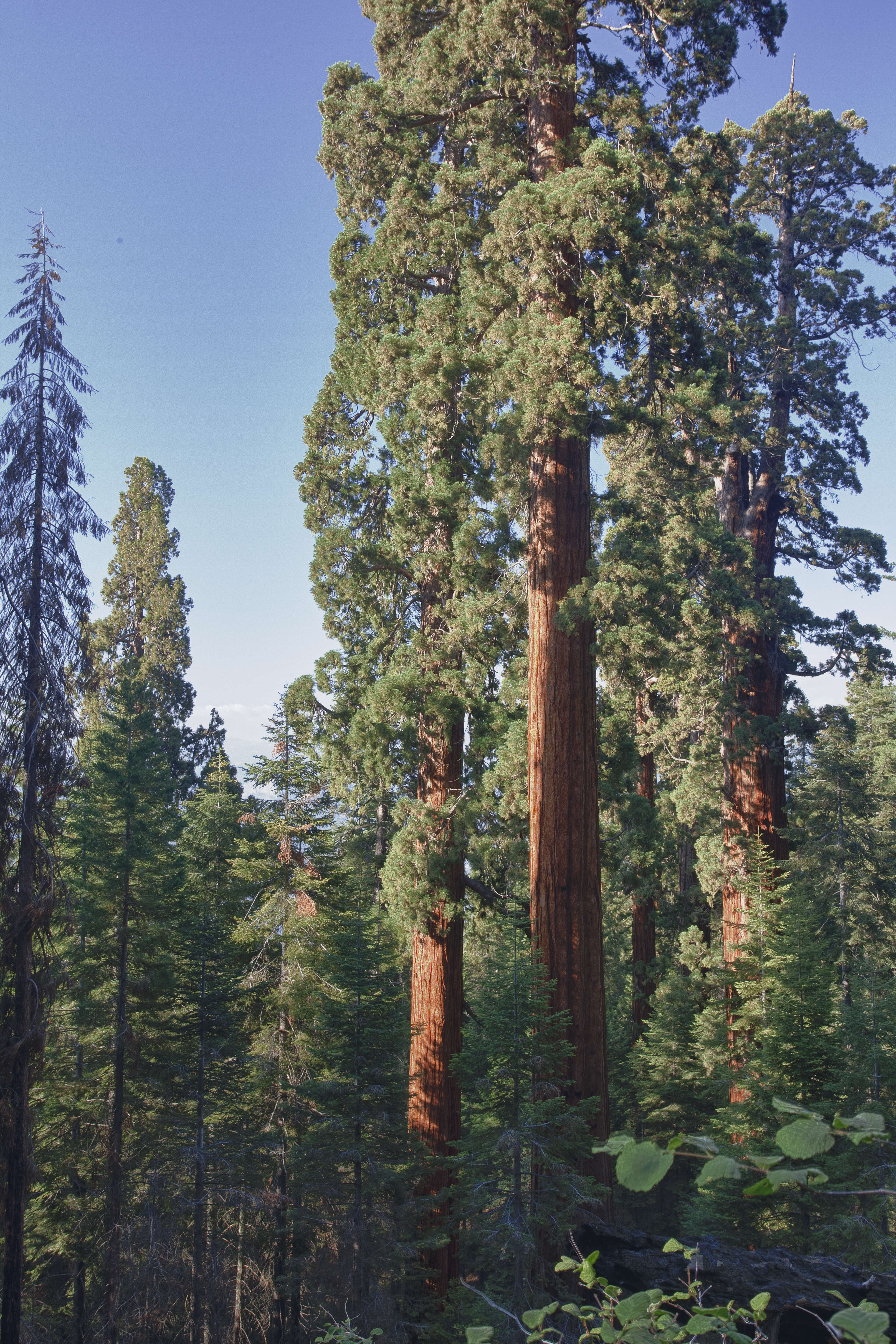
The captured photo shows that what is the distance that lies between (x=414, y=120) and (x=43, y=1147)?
54.6ft

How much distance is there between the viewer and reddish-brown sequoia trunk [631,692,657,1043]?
1780cm

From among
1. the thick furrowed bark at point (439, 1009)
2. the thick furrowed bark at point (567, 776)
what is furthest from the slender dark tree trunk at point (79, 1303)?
the thick furrowed bark at point (567, 776)

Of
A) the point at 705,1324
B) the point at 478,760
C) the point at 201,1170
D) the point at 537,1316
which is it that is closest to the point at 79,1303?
the point at 201,1170

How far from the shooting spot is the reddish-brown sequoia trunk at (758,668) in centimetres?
1292

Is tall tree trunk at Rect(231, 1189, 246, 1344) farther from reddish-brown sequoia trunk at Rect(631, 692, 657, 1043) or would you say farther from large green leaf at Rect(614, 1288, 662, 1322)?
large green leaf at Rect(614, 1288, 662, 1322)

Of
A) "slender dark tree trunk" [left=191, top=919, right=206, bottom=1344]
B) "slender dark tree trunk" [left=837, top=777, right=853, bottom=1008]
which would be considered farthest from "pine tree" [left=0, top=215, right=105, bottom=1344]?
"slender dark tree trunk" [left=837, top=777, right=853, bottom=1008]

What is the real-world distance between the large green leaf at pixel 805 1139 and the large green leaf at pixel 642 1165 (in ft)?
0.60

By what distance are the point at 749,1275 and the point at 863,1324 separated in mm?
5080

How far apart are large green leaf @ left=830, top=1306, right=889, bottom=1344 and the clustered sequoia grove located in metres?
5.14

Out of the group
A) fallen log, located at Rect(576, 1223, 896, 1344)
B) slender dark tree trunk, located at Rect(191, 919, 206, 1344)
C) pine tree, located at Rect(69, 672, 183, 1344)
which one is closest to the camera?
fallen log, located at Rect(576, 1223, 896, 1344)

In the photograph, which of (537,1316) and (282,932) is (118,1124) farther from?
(537,1316)

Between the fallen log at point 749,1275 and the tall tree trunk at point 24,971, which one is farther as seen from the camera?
the tall tree trunk at point 24,971

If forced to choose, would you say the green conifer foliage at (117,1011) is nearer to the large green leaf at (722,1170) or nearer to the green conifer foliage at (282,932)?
the green conifer foliage at (282,932)

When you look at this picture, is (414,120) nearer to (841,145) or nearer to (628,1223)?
(841,145)
